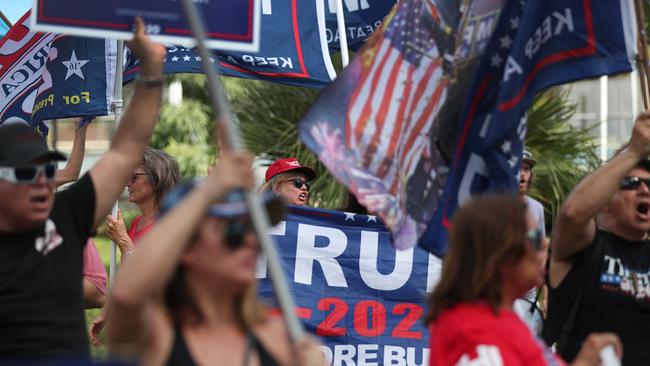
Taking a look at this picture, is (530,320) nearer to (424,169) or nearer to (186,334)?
(424,169)

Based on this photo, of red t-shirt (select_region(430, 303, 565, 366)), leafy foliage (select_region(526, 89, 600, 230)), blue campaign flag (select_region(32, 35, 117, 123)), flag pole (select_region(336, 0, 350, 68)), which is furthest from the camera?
leafy foliage (select_region(526, 89, 600, 230))

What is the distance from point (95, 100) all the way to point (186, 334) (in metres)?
5.83

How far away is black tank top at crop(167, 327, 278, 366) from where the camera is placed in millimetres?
3045

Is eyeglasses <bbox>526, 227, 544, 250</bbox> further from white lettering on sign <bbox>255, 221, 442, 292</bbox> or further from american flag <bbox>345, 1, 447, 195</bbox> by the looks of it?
white lettering on sign <bbox>255, 221, 442, 292</bbox>

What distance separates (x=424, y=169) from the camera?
184 inches

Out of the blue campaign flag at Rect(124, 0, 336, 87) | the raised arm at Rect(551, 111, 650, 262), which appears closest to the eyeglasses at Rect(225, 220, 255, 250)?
the raised arm at Rect(551, 111, 650, 262)

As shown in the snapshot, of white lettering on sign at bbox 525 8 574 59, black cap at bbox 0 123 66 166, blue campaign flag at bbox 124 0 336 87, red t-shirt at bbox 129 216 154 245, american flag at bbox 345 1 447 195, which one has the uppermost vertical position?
blue campaign flag at bbox 124 0 336 87

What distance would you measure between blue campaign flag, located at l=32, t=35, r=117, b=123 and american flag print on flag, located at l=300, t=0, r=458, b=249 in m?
4.28

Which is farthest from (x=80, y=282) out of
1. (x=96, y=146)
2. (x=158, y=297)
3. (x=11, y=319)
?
(x=96, y=146)

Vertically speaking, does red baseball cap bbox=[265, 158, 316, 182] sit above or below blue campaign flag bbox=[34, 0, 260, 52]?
below

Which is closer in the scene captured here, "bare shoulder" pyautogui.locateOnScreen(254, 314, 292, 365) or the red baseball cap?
"bare shoulder" pyautogui.locateOnScreen(254, 314, 292, 365)

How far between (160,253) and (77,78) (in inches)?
233

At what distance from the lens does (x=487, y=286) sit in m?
3.59

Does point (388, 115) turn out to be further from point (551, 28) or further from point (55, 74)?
point (55, 74)
